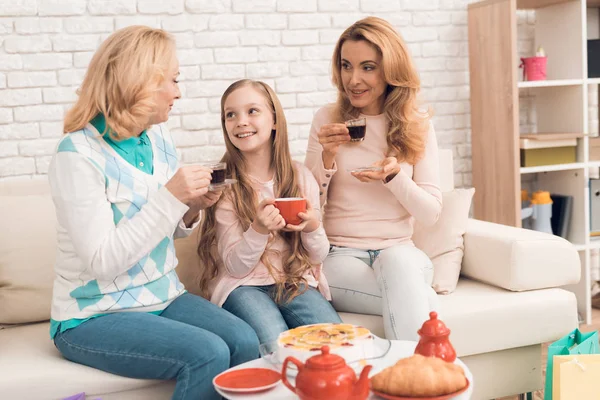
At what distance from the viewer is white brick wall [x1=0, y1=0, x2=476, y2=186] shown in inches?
118

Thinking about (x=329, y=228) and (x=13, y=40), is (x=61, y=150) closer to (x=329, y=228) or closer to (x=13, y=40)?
(x=329, y=228)

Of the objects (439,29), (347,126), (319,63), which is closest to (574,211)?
(439,29)

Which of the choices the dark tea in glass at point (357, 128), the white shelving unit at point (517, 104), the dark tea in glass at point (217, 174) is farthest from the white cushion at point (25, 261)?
the white shelving unit at point (517, 104)

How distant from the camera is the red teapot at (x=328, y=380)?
1.35 meters

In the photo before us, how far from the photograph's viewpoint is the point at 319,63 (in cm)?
342

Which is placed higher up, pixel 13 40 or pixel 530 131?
pixel 13 40

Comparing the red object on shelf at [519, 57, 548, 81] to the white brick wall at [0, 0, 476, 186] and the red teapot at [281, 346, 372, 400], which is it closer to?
the white brick wall at [0, 0, 476, 186]

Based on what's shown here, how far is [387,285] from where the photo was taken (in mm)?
2227

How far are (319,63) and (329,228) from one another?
1.10m

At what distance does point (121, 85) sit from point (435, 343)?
1054 mm

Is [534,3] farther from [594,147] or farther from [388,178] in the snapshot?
[388,178]

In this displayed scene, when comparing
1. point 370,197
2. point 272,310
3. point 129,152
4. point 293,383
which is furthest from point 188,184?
point 370,197

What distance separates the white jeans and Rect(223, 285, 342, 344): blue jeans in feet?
0.39

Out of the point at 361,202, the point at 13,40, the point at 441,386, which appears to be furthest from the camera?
the point at 13,40
